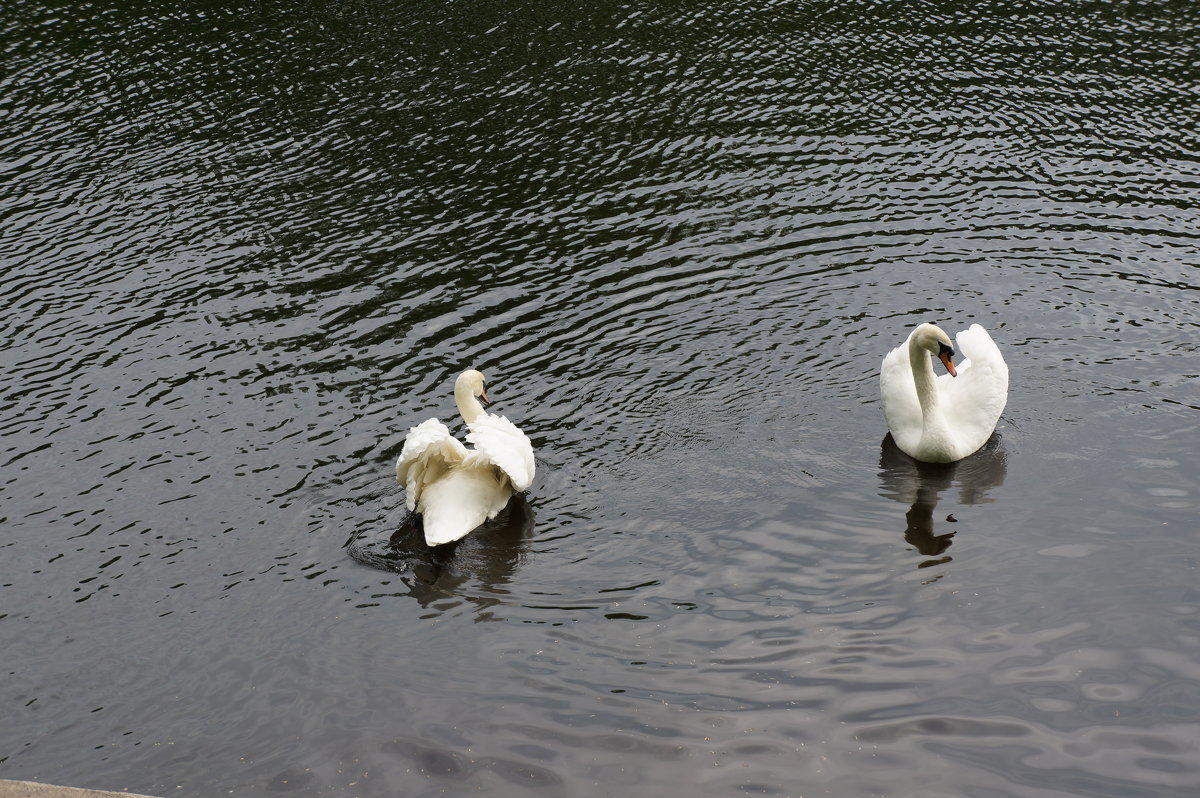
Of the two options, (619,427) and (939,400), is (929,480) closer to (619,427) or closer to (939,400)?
(939,400)

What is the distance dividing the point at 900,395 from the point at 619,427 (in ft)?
12.0

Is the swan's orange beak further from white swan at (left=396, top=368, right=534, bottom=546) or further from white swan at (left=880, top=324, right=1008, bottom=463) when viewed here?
white swan at (left=396, top=368, right=534, bottom=546)

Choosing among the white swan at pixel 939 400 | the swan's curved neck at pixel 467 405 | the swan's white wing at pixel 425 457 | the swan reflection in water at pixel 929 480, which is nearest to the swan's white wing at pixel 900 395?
the white swan at pixel 939 400

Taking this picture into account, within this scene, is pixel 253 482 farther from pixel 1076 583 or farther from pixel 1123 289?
pixel 1123 289

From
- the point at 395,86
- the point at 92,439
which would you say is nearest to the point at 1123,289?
the point at 92,439

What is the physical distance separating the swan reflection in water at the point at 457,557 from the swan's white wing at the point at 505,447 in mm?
536

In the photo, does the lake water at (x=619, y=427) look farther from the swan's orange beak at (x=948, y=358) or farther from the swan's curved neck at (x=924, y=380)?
the swan's orange beak at (x=948, y=358)

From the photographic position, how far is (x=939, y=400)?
15117 millimetres

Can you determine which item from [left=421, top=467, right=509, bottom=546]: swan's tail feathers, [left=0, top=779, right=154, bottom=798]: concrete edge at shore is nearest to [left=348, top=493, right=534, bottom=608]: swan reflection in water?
[left=421, top=467, right=509, bottom=546]: swan's tail feathers

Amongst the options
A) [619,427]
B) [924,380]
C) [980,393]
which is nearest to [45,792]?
[619,427]

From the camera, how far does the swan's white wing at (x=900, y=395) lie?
15.1 metres

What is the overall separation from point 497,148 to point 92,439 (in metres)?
12.5

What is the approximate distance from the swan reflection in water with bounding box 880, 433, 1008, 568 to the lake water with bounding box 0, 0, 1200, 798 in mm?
62

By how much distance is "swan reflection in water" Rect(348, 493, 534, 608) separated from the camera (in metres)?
13.4
